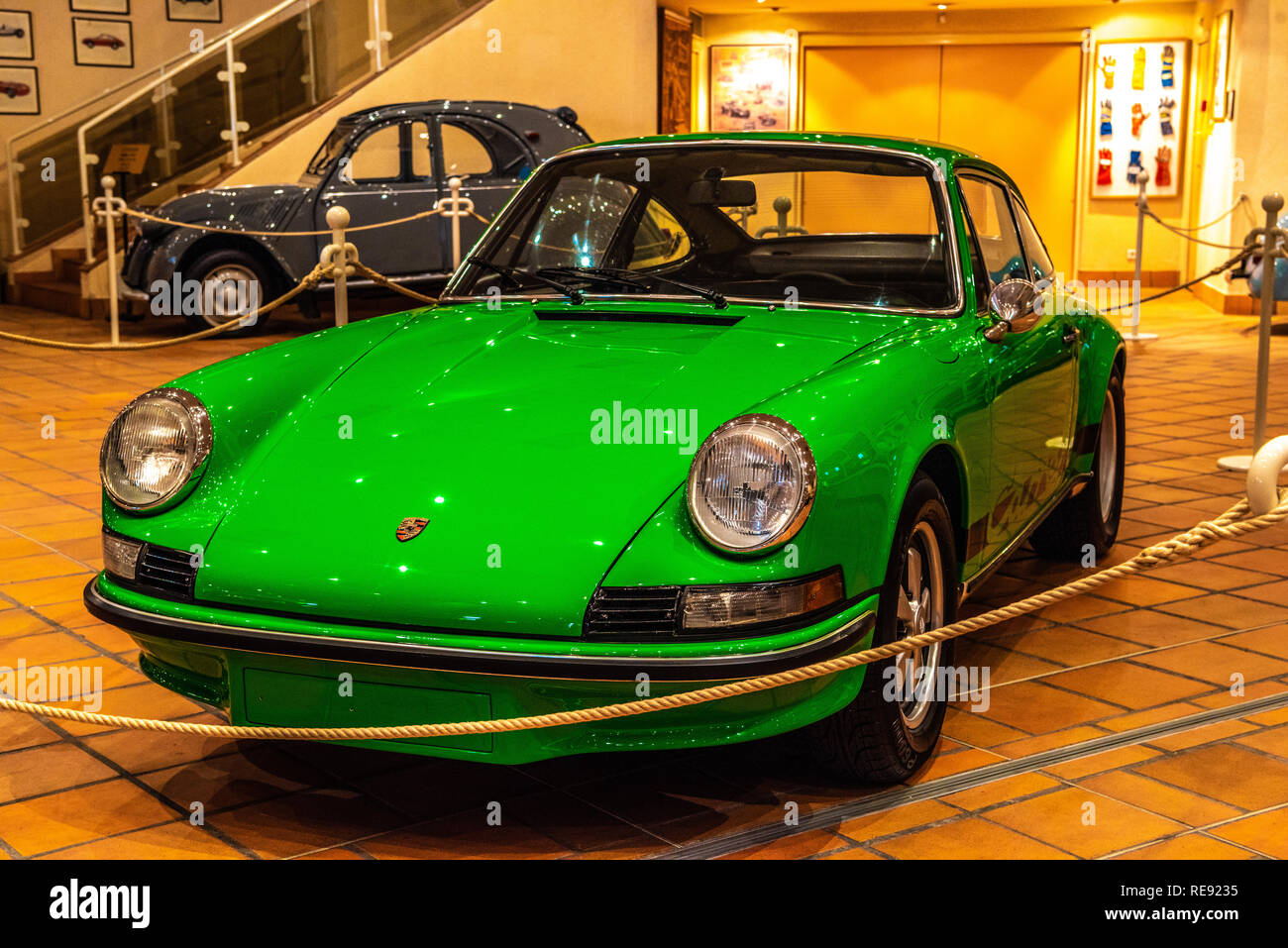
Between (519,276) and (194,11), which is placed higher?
(194,11)

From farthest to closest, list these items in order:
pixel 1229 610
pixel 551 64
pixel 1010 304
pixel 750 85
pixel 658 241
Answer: pixel 750 85
pixel 551 64
pixel 1229 610
pixel 658 241
pixel 1010 304

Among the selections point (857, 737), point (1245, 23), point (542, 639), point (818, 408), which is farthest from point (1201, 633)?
point (1245, 23)

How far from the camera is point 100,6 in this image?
47.4 ft

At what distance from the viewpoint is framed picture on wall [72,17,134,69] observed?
566 inches

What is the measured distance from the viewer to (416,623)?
97.7 inches

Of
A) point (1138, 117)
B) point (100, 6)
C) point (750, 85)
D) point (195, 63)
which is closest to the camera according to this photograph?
point (195, 63)

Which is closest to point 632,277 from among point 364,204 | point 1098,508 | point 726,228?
point 726,228

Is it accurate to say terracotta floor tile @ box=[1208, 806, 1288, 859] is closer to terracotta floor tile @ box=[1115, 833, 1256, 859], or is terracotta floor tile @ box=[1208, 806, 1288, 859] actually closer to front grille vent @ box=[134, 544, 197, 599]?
terracotta floor tile @ box=[1115, 833, 1256, 859]

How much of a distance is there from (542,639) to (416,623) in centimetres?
22

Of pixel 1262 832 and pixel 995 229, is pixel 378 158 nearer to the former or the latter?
pixel 995 229

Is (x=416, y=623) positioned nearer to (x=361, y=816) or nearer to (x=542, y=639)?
(x=542, y=639)

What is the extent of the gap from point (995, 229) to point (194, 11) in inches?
513

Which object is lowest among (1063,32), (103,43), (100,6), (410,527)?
(410,527)

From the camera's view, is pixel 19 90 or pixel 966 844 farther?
pixel 19 90
